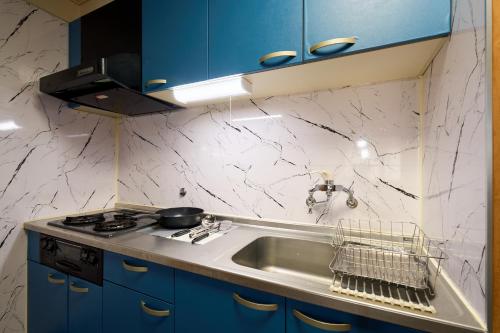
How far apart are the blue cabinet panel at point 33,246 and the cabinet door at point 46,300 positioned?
0.04 meters

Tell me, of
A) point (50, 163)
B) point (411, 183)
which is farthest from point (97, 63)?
point (411, 183)

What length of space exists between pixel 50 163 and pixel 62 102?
0.43 meters

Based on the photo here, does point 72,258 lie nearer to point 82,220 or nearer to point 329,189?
point 82,220

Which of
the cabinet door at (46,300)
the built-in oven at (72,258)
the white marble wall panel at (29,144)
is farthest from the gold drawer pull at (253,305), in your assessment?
the white marble wall panel at (29,144)

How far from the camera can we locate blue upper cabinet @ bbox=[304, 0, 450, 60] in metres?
0.70

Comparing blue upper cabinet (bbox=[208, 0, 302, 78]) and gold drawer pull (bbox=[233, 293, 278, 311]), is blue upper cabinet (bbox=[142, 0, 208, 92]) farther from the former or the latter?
gold drawer pull (bbox=[233, 293, 278, 311])

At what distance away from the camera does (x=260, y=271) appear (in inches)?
29.7

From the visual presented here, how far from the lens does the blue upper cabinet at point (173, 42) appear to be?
1.09 meters

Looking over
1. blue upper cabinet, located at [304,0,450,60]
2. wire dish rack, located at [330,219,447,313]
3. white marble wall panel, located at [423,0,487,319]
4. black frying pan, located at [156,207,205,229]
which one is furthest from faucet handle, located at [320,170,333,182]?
black frying pan, located at [156,207,205,229]

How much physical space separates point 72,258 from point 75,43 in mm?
1423

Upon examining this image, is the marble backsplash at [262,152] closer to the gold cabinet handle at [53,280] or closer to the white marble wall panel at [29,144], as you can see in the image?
the white marble wall panel at [29,144]

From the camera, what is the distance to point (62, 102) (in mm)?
1557

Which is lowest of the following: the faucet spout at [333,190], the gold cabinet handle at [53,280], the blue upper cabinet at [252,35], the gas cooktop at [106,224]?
the gold cabinet handle at [53,280]

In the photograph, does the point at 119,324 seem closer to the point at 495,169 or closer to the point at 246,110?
the point at 246,110
